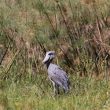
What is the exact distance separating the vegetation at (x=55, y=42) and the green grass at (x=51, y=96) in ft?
0.07

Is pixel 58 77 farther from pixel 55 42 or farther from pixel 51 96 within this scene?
pixel 55 42

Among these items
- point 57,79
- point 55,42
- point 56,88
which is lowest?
point 56,88

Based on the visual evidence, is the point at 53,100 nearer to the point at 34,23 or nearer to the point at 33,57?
the point at 33,57

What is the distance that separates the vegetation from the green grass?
2 centimetres

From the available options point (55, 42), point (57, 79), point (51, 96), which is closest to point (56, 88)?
point (57, 79)

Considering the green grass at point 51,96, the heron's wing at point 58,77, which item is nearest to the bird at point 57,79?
the heron's wing at point 58,77

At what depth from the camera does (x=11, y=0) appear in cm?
1283

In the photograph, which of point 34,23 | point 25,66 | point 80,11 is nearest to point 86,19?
point 80,11

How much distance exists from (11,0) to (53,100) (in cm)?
468

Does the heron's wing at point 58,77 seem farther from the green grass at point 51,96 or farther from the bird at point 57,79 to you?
the green grass at point 51,96

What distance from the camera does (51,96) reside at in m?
9.04

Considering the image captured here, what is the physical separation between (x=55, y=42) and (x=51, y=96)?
3.02 metres

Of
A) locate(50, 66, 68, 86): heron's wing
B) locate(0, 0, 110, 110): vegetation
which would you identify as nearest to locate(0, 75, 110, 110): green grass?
locate(0, 0, 110, 110): vegetation

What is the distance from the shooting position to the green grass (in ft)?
26.9
